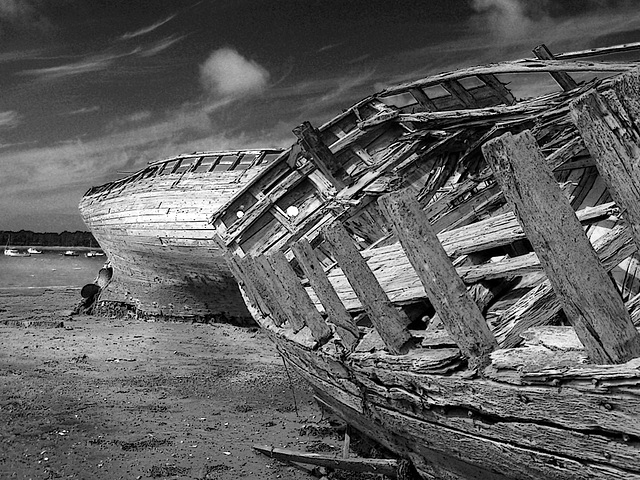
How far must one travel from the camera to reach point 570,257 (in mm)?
2189

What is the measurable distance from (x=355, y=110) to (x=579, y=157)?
4.30 metres

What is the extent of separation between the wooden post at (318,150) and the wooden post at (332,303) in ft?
15.0

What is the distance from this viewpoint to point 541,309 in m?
3.13

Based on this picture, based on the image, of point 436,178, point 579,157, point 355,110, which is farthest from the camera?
point 355,110

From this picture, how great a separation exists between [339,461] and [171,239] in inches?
398

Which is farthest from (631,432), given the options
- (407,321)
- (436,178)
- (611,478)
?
(436,178)

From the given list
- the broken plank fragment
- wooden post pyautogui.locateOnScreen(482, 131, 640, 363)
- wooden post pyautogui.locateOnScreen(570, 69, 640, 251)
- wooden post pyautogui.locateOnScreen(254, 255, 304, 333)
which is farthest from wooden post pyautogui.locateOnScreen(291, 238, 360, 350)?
wooden post pyautogui.locateOnScreen(570, 69, 640, 251)

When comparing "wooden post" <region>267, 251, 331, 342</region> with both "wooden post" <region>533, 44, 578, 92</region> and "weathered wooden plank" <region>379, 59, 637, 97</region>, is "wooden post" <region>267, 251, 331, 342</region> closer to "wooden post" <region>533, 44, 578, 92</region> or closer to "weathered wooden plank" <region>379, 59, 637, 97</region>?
"weathered wooden plank" <region>379, 59, 637, 97</region>

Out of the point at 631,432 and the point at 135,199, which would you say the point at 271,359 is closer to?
the point at 135,199

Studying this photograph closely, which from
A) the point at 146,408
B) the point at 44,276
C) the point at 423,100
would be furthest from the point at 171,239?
the point at 44,276

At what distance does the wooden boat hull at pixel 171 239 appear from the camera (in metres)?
14.1

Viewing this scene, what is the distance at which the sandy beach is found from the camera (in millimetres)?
6039

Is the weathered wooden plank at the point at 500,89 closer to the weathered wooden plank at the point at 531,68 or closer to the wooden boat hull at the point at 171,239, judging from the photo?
the weathered wooden plank at the point at 531,68

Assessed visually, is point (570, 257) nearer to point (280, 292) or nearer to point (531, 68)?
point (280, 292)
